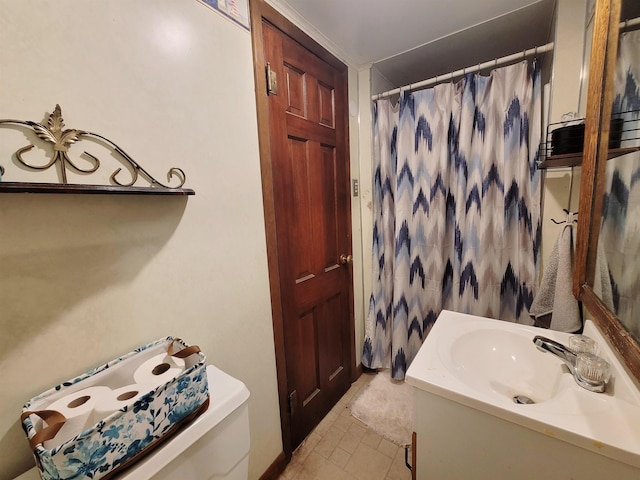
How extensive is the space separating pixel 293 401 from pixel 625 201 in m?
1.52

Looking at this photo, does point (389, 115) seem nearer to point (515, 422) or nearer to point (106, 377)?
point (515, 422)

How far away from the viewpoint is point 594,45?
2.64 feet

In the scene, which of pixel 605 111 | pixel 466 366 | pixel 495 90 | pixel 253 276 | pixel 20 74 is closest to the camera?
pixel 20 74

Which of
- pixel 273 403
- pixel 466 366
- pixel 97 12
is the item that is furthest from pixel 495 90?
pixel 273 403

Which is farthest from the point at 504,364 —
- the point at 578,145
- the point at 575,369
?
the point at 578,145

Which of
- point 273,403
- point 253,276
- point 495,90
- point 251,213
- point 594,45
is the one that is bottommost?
point 273,403

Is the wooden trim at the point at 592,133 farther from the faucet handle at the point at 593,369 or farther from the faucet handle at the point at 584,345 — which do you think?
the faucet handle at the point at 593,369

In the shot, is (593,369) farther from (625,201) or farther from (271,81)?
(271,81)

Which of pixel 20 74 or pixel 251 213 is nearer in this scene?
pixel 20 74

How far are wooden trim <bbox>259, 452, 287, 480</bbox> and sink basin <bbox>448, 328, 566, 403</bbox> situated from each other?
101cm

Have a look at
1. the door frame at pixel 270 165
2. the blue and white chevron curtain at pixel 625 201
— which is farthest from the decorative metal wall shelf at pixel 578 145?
the door frame at pixel 270 165

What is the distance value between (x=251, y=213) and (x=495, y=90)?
1459 mm

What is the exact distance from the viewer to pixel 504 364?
1.01 m

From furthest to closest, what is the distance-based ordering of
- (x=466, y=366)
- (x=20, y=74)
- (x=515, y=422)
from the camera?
1. (x=466, y=366)
2. (x=515, y=422)
3. (x=20, y=74)
